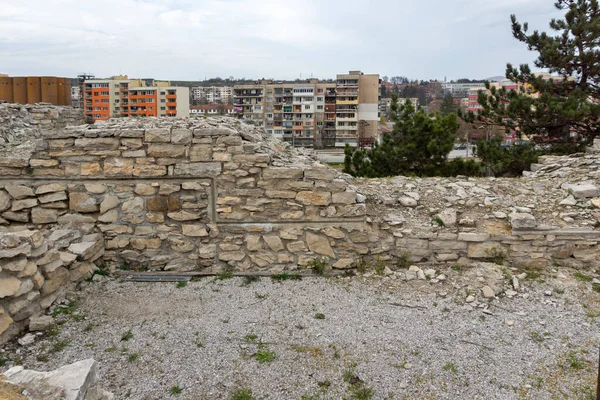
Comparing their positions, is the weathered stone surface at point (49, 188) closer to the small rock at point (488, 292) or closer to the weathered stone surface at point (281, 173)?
the weathered stone surface at point (281, 173)

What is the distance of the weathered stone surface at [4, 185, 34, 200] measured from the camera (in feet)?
19.7

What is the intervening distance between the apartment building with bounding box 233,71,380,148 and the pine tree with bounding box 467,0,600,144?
3504 centimetres

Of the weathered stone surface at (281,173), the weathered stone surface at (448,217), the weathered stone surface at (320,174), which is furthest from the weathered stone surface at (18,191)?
the weathered stone surface at (448,217)

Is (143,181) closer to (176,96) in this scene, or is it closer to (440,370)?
(440,370)

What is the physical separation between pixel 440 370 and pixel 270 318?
71.7 inches

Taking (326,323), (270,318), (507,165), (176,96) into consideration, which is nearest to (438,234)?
(326,323)

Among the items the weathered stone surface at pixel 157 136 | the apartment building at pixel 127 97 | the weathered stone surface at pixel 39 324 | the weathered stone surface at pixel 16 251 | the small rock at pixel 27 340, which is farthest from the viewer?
the apartment building at pixel 127 97

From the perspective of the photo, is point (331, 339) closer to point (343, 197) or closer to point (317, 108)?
point (343, 197)

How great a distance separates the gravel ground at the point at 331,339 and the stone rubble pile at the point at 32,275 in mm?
259

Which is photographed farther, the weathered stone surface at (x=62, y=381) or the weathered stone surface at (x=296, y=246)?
the weathered stone surface at (x=296, y=246)

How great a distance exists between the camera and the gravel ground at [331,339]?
377 centimetres

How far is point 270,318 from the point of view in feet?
16.0

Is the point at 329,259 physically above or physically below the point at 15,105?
below

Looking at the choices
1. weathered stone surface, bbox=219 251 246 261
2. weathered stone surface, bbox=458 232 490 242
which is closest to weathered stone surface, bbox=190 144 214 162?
weathered stone surface, bbox=219 251 246 261
